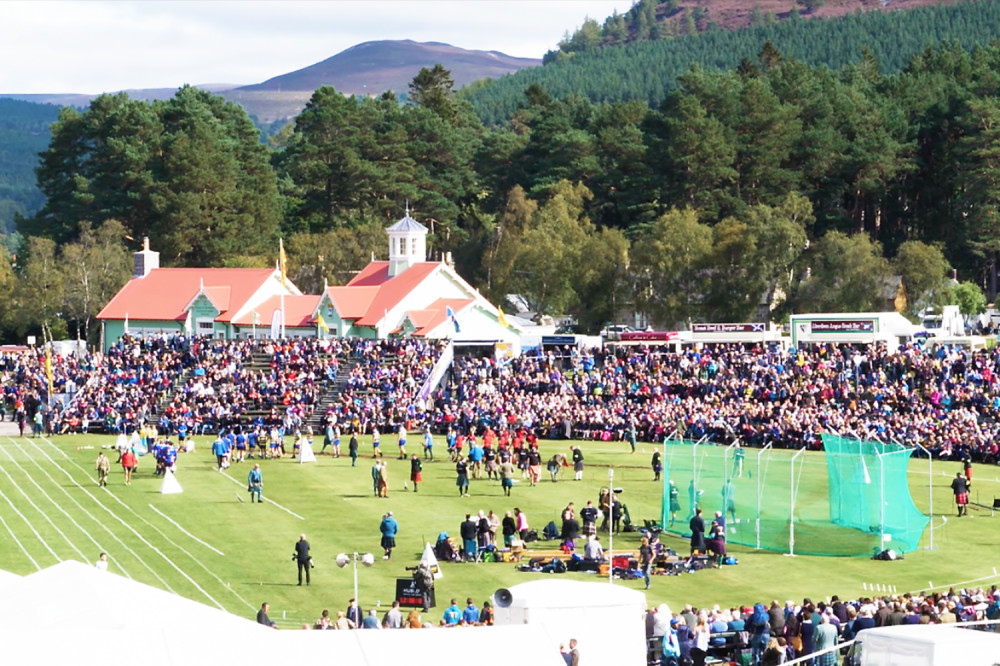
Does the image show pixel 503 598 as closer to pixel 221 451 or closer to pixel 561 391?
pixel 221 451

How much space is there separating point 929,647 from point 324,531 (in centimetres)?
2232

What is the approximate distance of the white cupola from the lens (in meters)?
83.6

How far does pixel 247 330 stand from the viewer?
81.0 meters

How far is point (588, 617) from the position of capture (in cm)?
2025

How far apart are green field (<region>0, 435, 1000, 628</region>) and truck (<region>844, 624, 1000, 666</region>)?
A: 12.1 m

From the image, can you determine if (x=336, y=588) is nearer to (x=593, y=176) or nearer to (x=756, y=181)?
(x=756, y=181)

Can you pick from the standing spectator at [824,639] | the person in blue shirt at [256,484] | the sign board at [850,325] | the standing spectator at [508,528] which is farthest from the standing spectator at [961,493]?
the sign board at [850,325]

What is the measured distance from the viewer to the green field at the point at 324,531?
98.6 feet

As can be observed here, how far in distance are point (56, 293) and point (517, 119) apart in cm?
6827

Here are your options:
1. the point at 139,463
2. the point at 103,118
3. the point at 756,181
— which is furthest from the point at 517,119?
the point at 139,463

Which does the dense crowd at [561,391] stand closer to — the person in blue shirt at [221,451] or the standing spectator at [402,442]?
the standing spectator at [402,442]

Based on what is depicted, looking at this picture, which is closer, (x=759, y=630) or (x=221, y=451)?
(x=759, y=630)

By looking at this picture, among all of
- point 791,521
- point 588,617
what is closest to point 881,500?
point 791,521

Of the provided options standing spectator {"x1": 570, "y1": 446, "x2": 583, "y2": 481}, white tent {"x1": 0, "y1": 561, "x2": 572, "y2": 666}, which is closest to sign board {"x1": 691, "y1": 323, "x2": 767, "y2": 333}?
standing spectator {"x1": 570, "y1": 446, "x2": 583, "y2": 481}
